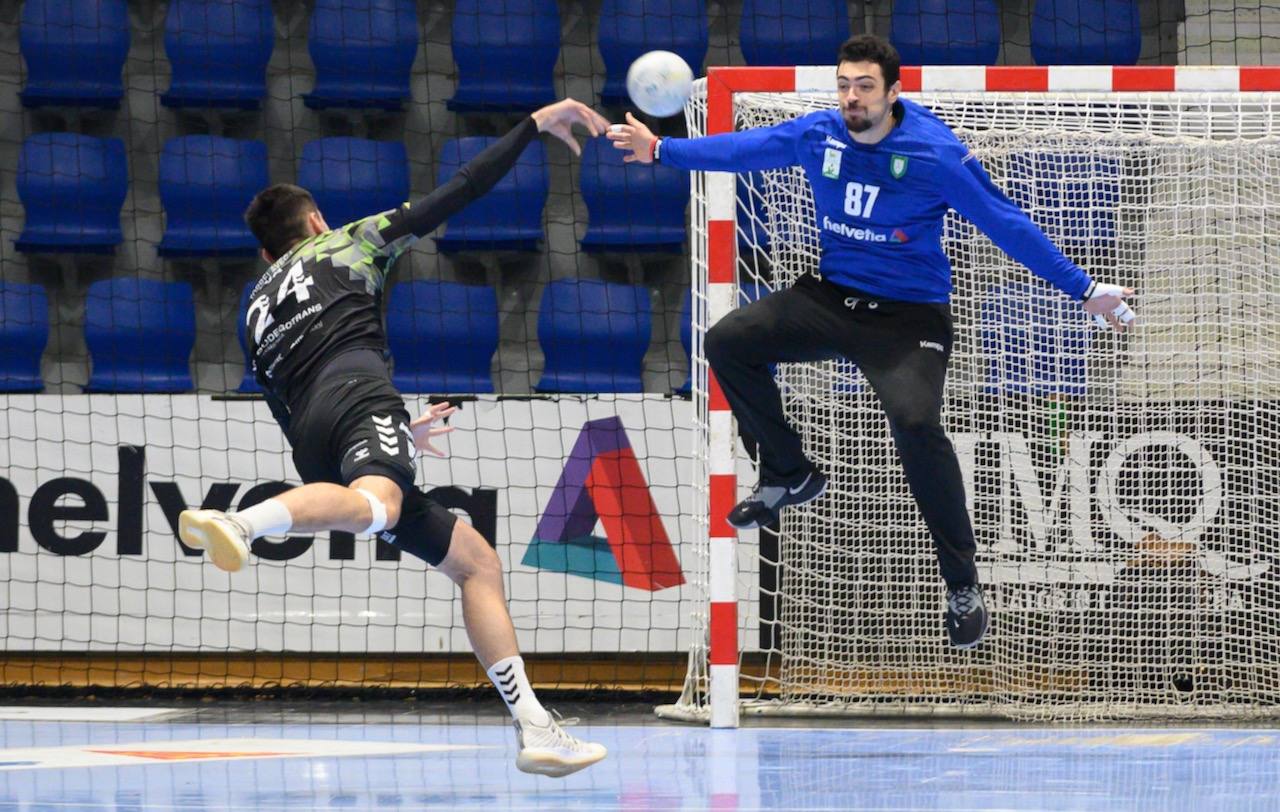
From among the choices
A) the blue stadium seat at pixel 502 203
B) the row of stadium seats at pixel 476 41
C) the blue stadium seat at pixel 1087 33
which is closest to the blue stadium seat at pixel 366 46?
the row of stadium seats at pixel 476 41

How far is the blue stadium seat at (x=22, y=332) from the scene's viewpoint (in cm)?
1183

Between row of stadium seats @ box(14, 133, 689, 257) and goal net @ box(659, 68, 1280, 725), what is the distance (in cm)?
295

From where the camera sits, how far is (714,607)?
8734mm

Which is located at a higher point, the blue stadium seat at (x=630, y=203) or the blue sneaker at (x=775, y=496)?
the blue stadium seat at (x=630, y=203)

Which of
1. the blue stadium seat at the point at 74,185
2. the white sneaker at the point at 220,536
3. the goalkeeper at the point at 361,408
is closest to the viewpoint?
the white sneaker at the point at 220,536

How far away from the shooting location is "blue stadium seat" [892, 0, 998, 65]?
41.9 ft

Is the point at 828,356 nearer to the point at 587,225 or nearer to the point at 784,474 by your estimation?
the point at 784,474

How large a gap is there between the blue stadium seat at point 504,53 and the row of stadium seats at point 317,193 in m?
0.40

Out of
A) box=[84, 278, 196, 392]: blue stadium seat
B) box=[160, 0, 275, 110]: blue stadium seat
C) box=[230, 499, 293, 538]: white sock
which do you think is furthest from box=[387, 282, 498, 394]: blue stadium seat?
box=[230, 499, 293, 538]: white sock

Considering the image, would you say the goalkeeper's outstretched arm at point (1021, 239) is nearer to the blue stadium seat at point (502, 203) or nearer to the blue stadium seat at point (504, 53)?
the blue stadium seat at point (502, 203)

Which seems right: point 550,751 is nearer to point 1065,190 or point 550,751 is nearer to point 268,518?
point 268,518

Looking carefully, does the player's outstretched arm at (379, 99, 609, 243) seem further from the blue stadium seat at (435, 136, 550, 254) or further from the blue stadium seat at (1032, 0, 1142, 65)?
the blue stadium seat at (1032, 0, 1142, 65)

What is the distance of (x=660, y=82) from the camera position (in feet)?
23.8

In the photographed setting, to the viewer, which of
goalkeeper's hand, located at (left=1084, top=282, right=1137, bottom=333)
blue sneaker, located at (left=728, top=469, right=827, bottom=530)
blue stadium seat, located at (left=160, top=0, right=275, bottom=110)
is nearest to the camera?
goalkeeper's hand, located at (left=1084, top=282, right=1137, bottom=333)
